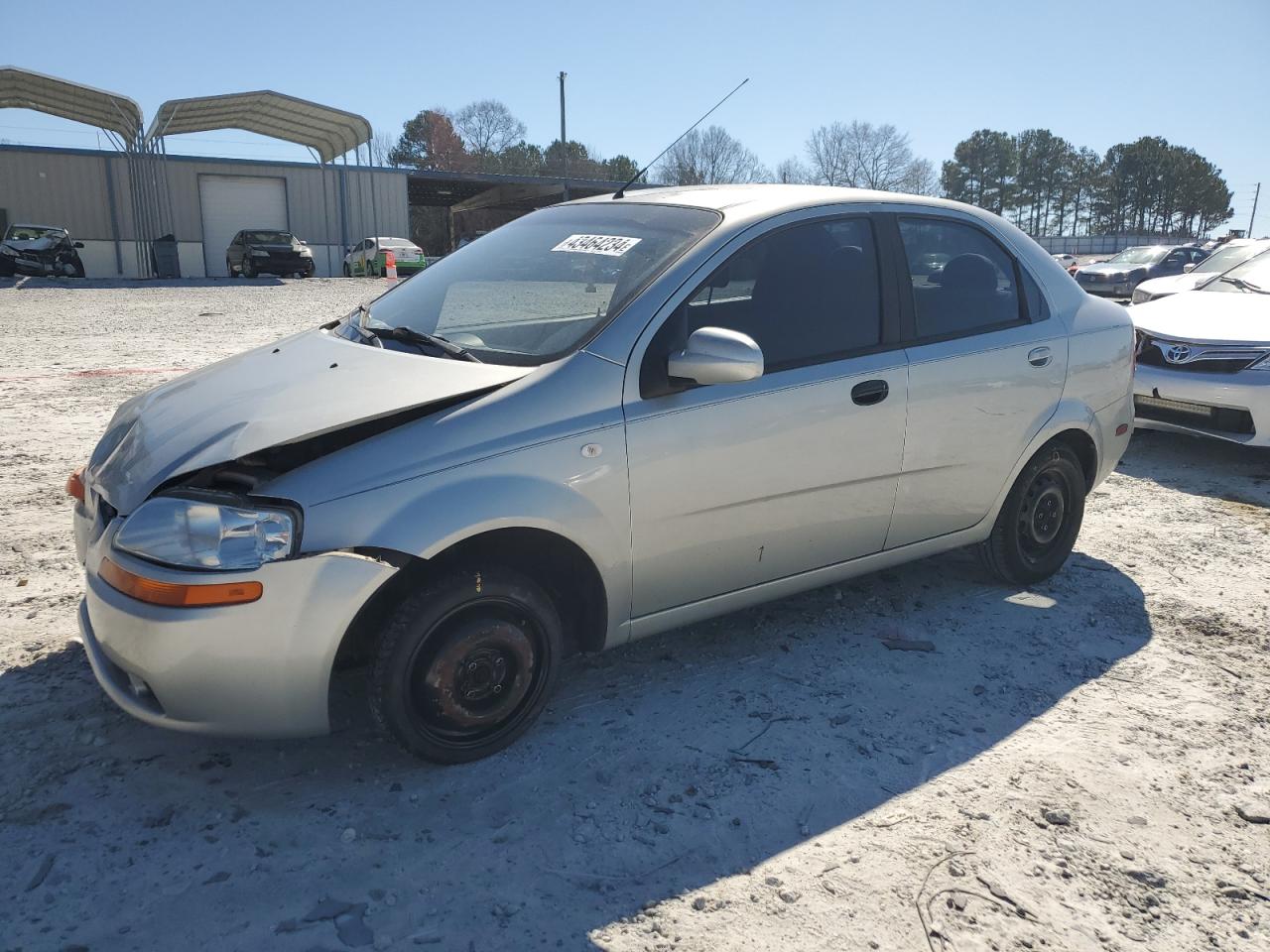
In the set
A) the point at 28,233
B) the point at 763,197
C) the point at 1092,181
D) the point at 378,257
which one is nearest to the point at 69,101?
the point at 28,233

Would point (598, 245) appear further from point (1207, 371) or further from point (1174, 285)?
point (1174, 285)

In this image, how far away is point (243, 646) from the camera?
2.43 meters

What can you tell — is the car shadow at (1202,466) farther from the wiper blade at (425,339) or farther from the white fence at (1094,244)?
the white fence at (1094,244)

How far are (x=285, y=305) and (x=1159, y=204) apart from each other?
87.6 meters

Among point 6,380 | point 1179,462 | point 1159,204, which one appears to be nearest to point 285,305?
point 6,380

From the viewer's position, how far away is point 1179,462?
22.1 ft

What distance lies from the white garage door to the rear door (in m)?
34.5

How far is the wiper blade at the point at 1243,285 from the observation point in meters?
7.53

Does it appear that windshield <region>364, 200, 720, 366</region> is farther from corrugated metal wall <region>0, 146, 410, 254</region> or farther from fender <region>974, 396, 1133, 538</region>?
corrugated metal wall <region>0, 146, 410, 254</region>

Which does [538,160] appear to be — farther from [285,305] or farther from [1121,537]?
[1121,537]

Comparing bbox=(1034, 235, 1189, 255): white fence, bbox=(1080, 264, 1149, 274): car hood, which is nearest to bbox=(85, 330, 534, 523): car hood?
bbox=(1080, 264, 1149, 274): car hood

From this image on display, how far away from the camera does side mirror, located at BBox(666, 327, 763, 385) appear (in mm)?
2867

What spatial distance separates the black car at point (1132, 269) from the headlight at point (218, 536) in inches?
895

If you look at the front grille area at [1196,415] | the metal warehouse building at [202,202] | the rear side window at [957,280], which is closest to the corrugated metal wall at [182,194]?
the metal warehouse building at [202,202]
